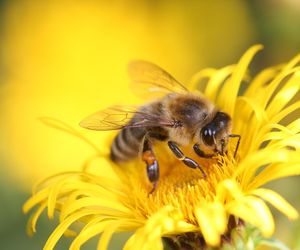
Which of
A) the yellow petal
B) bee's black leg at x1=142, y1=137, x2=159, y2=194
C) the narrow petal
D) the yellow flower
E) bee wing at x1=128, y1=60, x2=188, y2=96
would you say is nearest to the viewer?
the yellow petal

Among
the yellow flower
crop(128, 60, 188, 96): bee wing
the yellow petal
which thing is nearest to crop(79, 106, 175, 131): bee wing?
the yellow flower

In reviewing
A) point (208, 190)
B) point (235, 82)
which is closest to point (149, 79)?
point (235, 82)

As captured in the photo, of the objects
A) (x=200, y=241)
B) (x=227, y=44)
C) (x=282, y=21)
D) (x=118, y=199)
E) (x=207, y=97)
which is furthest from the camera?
(x=227, y=44)

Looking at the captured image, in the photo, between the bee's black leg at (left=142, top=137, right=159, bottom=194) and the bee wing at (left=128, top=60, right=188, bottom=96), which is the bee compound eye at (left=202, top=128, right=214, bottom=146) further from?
the bee wing at (left=128, top=60, right=188, bottom=96)

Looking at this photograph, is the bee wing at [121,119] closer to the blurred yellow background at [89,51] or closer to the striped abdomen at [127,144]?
the striped abdomen at [127,144]

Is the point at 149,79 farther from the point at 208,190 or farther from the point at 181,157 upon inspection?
the point at 208,190

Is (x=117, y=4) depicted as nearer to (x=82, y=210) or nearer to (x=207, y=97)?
(x=207, y=97)

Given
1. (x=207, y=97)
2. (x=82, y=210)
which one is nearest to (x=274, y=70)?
(x=207, y=97)
